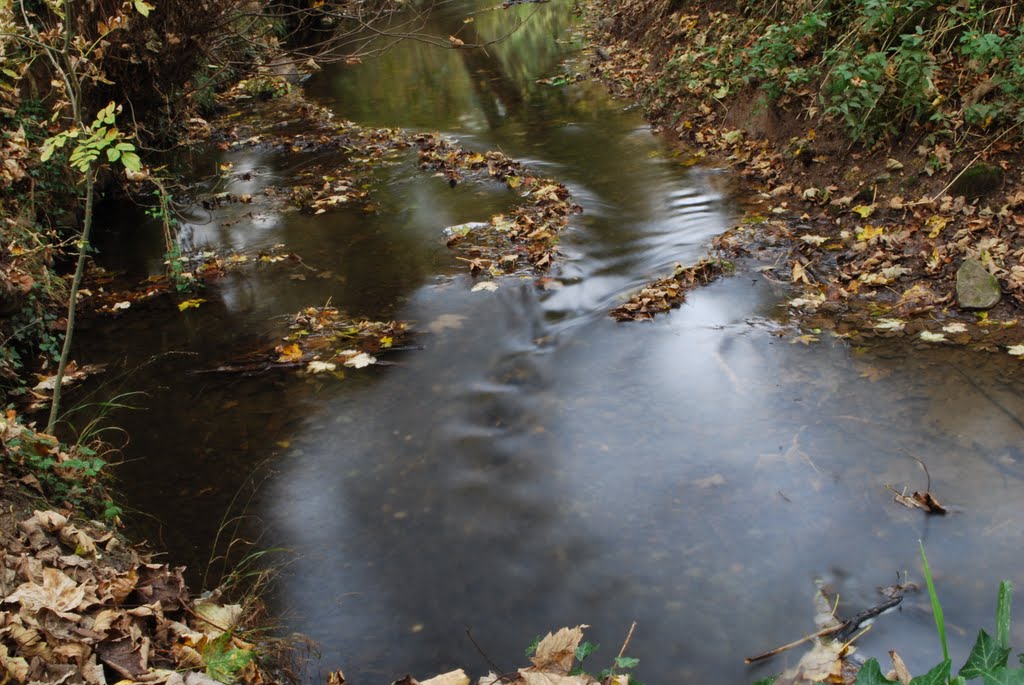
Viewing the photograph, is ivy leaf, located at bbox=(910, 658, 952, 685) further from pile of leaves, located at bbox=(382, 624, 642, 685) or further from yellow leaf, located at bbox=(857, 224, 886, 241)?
yellow leaf, located at bbox=(857, 224, 886, 241)

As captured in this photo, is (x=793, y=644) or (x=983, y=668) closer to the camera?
(x=983, y=668)

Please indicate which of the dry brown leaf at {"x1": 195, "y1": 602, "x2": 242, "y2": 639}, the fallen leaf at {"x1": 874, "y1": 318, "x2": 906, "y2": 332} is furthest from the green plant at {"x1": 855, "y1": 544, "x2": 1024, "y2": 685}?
the fallen leaf at {"x1": 874, "y1": 318, "x2": 906, "y2": 332}

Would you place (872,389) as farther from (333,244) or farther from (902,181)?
(333,244)

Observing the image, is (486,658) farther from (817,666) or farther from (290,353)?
(290,353)

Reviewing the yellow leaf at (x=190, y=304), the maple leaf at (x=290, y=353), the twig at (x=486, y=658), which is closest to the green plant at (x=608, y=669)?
the twig at (x=486, y=658)

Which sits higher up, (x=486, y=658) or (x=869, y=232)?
(x=869, y=232)

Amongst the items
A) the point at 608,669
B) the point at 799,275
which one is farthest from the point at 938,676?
the point at 799,275

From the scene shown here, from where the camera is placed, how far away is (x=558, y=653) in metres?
2.86

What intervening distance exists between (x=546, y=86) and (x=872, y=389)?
11299 millimetres

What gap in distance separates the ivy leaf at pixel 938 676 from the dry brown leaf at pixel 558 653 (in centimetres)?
123

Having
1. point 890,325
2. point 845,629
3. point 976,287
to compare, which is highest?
point 976,287

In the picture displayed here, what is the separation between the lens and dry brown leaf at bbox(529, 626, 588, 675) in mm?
2795

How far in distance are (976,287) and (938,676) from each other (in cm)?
442

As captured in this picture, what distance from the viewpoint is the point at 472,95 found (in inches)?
590
